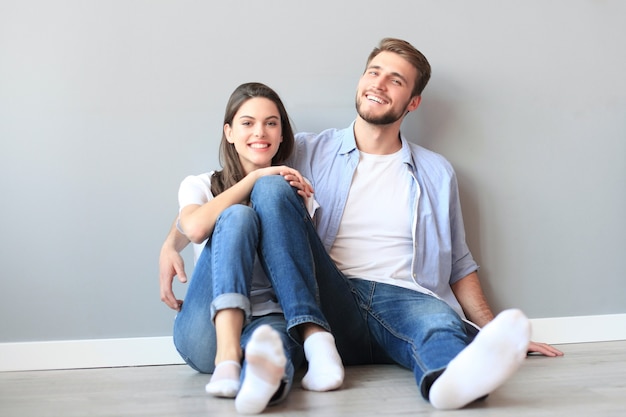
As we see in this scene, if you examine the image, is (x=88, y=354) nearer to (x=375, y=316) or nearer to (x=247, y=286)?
(x=247, y=286)

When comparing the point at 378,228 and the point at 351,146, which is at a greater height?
Answer: the point at 351,146

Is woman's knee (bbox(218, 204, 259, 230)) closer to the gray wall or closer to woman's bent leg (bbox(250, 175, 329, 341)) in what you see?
woman's bent leg (bbox(250, 175, 329, 341))

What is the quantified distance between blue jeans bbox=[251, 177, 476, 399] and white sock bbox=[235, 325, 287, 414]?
40 cm

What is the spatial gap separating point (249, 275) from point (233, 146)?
580 millimetres

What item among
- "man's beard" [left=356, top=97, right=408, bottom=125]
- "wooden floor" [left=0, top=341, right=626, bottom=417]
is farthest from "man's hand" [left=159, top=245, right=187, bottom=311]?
"man's beard" [left=356, top=97, right=408, bottom=125]

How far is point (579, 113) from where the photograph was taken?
8.26 feet

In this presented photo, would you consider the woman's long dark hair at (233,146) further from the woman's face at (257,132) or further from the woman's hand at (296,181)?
the woman's hand at (296,181)

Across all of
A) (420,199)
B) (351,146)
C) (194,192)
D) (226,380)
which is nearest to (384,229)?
(420,199)

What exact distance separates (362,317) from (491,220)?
703mm

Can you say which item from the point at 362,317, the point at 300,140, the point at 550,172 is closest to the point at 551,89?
the point at 550,172

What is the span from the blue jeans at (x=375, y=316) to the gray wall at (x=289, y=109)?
1.83ft

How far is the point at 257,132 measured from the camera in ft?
6.84

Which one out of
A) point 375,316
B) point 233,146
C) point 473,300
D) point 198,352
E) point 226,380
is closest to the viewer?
point 226,380

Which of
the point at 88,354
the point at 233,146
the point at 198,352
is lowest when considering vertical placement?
the point at 88,354
